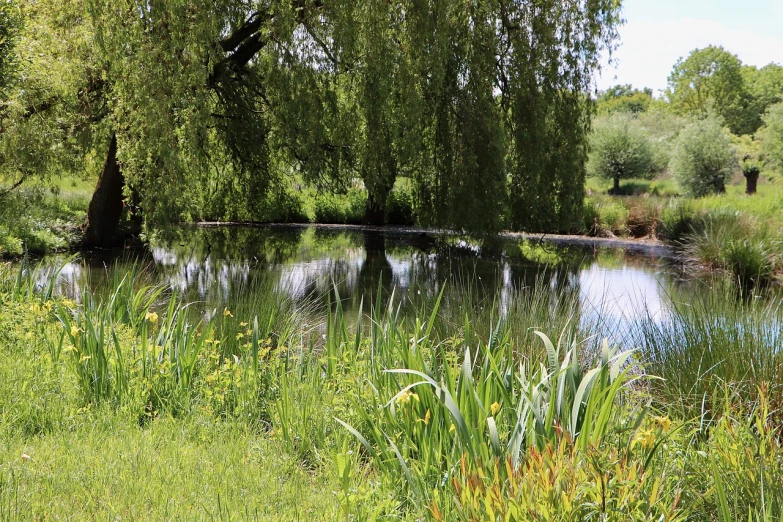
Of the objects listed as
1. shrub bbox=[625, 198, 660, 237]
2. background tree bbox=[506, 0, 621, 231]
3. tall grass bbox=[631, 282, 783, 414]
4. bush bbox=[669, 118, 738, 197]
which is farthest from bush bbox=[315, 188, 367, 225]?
tall grass bbox=[631, 282, 783, 414]

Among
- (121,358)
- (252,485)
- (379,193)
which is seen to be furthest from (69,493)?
(379,193)

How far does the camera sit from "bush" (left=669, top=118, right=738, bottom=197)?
1032 inches

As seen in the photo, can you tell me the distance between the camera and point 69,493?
2396 mm

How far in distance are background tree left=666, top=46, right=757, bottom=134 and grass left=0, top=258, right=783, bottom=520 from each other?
54278mm

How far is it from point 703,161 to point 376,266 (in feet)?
63.7

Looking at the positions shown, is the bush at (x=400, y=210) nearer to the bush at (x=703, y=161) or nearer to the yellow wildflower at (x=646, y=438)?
the bush at (x=703, y=161)

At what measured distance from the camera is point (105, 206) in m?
12.5

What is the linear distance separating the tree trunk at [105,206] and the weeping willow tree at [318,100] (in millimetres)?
30

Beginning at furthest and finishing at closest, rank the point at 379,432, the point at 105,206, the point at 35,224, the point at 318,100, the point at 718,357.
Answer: the point at 105,206, the point at 35,224, the point at 318,100, the point at 718,357, the point at 379,432

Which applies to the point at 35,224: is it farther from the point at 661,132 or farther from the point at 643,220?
the point at 661,132

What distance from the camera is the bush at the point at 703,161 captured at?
26.2m

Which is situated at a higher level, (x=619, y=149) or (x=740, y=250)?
(x=619, y=149)

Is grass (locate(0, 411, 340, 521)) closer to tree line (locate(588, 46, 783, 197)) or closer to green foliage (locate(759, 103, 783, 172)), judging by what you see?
tree line (locate(588, 46, 783, 197))

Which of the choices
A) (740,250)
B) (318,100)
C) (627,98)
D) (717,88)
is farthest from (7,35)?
(627,98)
